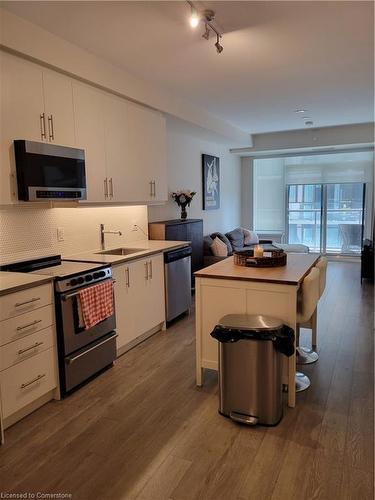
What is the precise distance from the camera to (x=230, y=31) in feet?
9.62

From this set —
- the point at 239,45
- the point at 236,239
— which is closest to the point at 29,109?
the point at 239,45

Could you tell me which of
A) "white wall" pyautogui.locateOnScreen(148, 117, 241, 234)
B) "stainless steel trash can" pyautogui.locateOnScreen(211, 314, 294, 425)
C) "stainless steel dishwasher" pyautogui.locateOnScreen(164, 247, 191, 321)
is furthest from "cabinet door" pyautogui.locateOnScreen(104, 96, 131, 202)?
"stainless steel trash can" pyautogui.locateOnScreen(211, 314, 294, 425)

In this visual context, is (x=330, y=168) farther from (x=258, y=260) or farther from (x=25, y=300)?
(x=25, y=300)

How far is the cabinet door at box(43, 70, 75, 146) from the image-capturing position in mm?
2967

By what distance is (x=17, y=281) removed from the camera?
2488mm

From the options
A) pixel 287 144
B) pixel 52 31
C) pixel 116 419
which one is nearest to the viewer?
pixel 116 419

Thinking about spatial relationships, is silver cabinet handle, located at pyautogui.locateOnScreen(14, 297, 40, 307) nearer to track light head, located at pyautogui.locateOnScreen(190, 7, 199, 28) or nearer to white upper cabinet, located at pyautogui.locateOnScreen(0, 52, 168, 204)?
white upper cabinet, located at pyautogui.locateOnScreen(0, 52, 168, 204)

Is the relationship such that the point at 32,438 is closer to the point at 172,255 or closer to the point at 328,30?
the point at 172,255

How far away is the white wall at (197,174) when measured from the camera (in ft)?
18.6

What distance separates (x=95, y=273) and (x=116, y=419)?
1.10m

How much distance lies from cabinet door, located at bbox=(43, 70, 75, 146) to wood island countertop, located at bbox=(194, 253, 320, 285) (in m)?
1.59

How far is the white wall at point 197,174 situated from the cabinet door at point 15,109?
2205 millimetres

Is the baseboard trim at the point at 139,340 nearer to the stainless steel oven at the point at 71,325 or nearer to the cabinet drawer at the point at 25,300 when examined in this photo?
the stainless steel oven at the point at 71,325

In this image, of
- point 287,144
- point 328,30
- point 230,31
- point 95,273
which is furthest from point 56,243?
point 287,144
